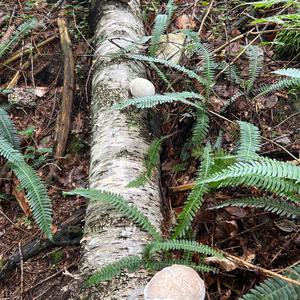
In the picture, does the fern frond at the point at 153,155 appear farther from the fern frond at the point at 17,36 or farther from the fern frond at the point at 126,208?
the fern frond at the point at 17,36

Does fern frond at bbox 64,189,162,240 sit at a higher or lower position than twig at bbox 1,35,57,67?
higher

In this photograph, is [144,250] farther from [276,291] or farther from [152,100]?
[152,100]

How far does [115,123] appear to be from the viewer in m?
3.58

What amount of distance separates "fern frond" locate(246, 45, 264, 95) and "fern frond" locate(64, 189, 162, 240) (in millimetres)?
1865

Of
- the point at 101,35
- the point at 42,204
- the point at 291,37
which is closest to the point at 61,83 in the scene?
the point at 101,35

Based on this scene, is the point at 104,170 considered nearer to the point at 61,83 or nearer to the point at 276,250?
the point at 276,250

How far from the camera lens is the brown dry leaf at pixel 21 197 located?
12.6 ft

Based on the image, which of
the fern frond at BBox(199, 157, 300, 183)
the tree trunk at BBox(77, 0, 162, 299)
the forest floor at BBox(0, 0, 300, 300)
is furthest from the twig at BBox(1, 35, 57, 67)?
the fern frond at BBox(199, 157, 300, 183)

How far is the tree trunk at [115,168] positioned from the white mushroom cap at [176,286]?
0.28 meters

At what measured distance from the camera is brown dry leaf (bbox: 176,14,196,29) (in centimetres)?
528

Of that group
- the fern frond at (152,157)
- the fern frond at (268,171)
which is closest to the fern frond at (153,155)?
the fern frond at (152,157)

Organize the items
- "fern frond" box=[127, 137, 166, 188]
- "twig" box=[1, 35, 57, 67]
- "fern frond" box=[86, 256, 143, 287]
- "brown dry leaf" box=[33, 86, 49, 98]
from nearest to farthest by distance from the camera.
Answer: "fern frond" box=[86, 256, 143, 287]
"fern frond" box=[127, 137, 166, 188]
"brown dry leaf" box=[33, 86, 49, 98]
"twig" box=[1, 35, 57, 67]

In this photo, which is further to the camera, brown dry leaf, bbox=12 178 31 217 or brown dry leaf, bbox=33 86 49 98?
brown dry leaf, bbox=33 86 49 98

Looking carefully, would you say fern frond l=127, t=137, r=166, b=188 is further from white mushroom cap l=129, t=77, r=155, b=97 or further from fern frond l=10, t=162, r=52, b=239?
fern frond l=10, t=162, r=52, b=239
